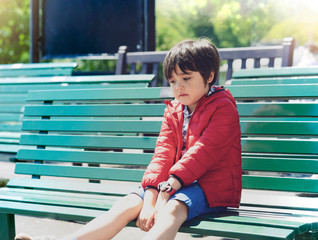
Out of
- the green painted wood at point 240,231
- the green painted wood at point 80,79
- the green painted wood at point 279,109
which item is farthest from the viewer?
the green painted wood at point 80,79

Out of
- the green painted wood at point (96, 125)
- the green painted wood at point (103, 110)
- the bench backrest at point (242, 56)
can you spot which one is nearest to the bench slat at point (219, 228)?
the green painted wood at point (96, 125)

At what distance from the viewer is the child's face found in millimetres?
2504

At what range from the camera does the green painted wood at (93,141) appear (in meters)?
3.09

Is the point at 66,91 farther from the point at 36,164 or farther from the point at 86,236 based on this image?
the point at 86,236

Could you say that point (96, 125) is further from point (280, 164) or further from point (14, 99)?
point (14, 99)

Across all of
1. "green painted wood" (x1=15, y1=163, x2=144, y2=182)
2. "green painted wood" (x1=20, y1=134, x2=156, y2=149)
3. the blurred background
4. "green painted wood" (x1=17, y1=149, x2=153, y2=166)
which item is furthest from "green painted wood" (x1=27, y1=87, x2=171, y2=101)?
the blurred background

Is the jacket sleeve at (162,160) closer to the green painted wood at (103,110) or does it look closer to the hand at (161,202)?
the hand at (161,202)

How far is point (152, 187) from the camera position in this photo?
251 cm

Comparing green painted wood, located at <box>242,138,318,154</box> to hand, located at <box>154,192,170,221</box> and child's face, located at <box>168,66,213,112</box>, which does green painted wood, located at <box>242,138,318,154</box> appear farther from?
hand, located at <box>154,192,170,221</box>

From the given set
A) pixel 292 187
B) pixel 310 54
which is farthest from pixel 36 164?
pixel 310 54

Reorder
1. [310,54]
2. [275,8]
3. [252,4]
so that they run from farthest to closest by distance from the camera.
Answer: [275,8]
[252,4]
[310,54]

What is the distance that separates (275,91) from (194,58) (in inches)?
28.5

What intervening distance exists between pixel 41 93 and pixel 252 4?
21984 millimetres

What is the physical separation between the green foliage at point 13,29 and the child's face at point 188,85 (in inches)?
762
